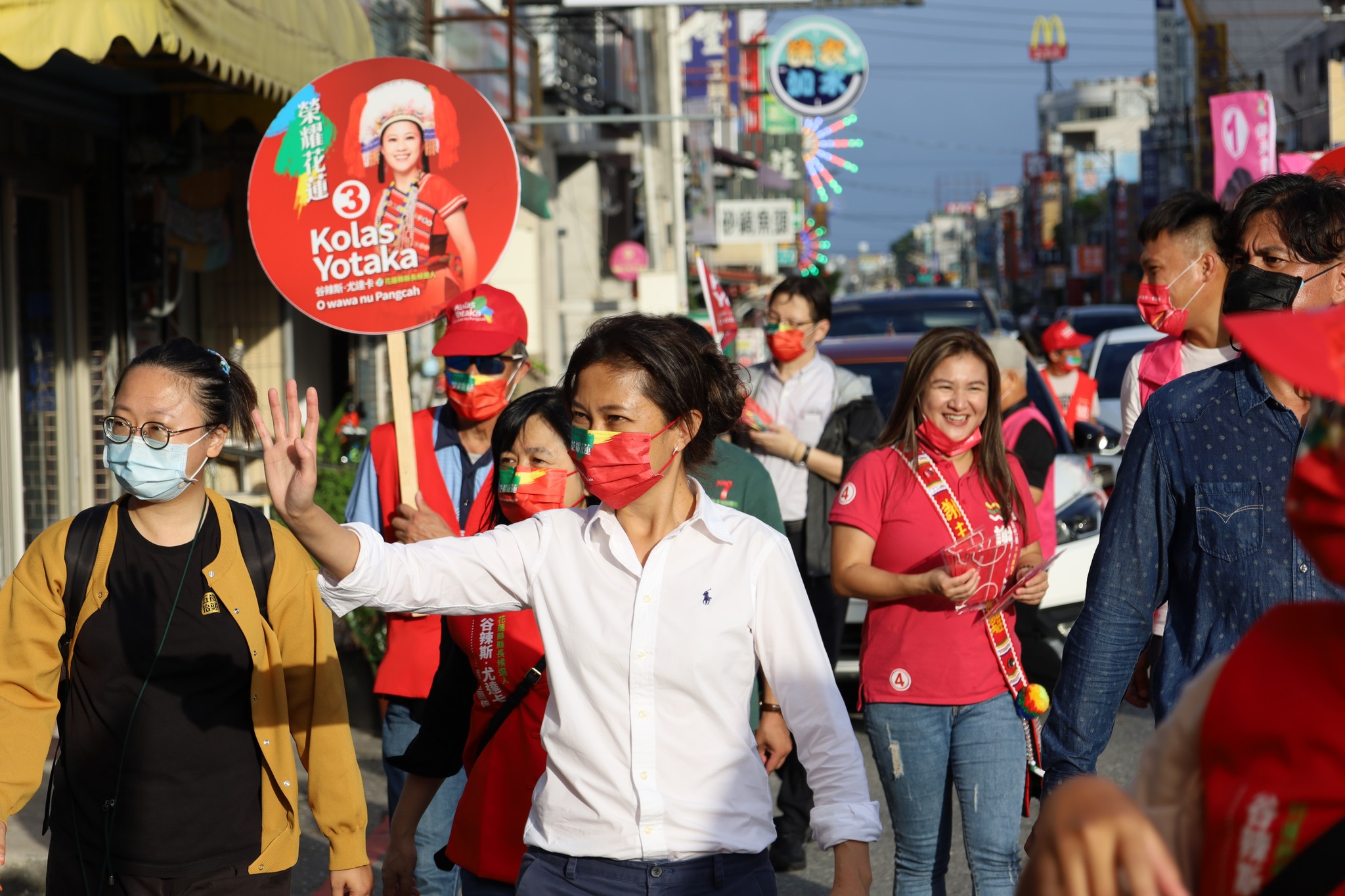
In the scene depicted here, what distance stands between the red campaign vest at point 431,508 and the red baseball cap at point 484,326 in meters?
0.25

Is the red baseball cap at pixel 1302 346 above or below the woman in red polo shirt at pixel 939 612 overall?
above

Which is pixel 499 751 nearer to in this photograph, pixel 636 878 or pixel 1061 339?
pixel 636 878

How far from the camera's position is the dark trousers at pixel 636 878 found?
8.85 feet

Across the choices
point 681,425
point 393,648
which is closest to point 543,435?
point 681,425

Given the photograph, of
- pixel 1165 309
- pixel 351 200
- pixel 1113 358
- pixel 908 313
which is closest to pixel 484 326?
pixel 351 200

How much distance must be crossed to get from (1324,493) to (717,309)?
6.77 metres

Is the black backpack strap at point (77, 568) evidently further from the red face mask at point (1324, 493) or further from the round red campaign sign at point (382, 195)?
the red face mask at point (1324, 493)

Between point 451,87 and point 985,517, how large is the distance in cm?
207

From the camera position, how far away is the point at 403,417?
407 cm

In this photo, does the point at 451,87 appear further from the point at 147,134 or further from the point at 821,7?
the point at 821,7

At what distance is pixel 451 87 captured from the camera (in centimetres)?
436

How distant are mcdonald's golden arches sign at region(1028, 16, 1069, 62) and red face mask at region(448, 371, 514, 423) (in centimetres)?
16623

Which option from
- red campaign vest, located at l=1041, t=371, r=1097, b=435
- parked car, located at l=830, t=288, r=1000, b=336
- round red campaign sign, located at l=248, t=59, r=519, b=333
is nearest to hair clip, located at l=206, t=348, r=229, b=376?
round red campaign sign, located at l=248, t=59, r=519, b=333

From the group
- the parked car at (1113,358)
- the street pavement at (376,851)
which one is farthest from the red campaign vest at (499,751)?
the parked car at (1113,358)
